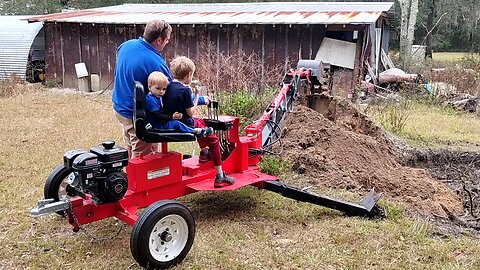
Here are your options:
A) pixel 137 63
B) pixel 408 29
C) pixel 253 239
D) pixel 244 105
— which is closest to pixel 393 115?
pixel 244 105

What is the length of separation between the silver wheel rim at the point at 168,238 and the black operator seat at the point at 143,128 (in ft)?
2.24

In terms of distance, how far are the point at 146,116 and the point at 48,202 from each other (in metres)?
1.06

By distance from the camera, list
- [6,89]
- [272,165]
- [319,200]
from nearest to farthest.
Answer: [319,200], [272,165], [6,89]

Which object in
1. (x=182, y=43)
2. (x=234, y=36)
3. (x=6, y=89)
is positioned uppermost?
(x=234, y=36)

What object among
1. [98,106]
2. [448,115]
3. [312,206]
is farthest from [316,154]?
[98,106]

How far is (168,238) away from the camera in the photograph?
3850 millimetres

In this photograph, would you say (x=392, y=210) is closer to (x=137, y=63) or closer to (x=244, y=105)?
(x=137, y=63)

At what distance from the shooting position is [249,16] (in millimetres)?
15086

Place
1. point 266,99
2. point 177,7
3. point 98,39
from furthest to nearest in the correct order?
point 177,7 < point 98,39 < point 266,99

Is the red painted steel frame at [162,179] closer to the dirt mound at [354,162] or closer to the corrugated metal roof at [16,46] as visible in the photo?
the dirt mound at [354,162]

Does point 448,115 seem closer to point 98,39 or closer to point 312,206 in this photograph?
point 312,206

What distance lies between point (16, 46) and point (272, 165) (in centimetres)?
1455

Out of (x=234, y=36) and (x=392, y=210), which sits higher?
(x=234, y=36)

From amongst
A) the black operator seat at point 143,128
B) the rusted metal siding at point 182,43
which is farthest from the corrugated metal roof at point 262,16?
the black operator seat at point 143,128
